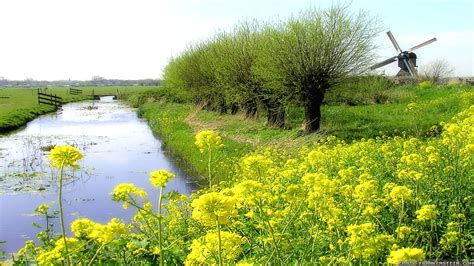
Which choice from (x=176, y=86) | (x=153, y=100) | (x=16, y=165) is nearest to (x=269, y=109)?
(x=16, y=165)

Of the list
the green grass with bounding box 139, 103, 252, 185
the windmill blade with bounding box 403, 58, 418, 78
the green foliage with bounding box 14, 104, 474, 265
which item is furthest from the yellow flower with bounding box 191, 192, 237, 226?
the windmill blade with bounding box 403, 58, 418, 78

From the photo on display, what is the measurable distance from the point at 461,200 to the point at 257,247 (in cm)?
293

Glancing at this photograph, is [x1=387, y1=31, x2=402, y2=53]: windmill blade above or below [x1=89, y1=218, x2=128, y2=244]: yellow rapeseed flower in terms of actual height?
above

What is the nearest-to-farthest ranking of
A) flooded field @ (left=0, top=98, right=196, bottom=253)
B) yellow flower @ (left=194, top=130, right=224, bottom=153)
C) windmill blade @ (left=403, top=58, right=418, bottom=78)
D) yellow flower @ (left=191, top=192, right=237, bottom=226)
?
yellow flower @ (left=191, top=192, right=237, bottom=226) < yellow flower @ (left=194, top=130, right=224, bottom=153) < flooded field @ (left=0, top=98, right=196, bottom=253) < windmill blade @ (left=403, top=58, right=418, bottom=78)

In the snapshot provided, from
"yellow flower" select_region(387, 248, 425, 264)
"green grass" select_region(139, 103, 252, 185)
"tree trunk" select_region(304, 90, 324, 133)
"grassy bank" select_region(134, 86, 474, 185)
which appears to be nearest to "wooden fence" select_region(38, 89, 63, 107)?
"green grass" select_region(139, 103, 252, 185)

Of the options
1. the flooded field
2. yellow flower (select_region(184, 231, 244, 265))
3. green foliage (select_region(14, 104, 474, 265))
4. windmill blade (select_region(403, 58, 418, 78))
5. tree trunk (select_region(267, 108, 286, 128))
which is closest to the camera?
yellow flower (select_region(184, 231, 244, 265))

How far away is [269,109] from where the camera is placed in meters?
23.8

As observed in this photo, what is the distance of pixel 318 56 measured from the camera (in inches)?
775

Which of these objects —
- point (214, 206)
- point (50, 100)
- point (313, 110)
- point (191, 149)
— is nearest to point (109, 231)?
point (214, 206)

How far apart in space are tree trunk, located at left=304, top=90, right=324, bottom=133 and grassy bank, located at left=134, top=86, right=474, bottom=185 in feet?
1.43

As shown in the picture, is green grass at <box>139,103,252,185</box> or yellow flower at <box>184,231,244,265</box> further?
green grass at <box>139,103,252,185</box>

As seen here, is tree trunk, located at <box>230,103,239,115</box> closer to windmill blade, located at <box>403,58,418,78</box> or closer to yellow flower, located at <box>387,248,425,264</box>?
windmill blade, located at <box>403,58,418,78</box>

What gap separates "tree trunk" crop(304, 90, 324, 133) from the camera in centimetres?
2006

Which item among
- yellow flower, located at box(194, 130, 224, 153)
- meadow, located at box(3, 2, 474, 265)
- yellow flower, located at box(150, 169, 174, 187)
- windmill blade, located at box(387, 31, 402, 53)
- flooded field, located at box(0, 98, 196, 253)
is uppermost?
windmill blade, located at box(387, 31, 402, 53)
